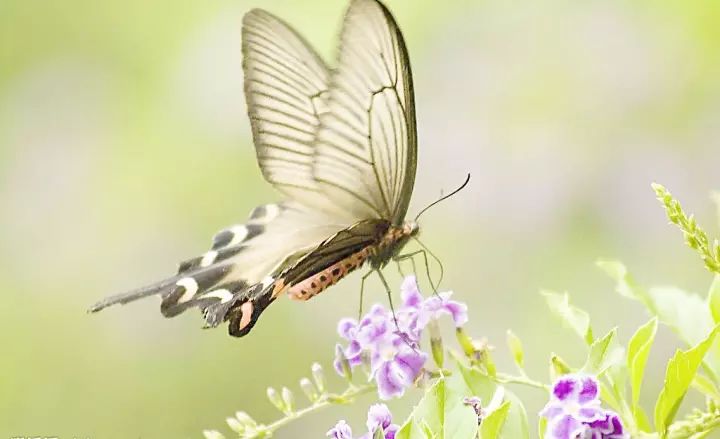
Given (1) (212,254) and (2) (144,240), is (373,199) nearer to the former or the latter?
(1) (212,254)

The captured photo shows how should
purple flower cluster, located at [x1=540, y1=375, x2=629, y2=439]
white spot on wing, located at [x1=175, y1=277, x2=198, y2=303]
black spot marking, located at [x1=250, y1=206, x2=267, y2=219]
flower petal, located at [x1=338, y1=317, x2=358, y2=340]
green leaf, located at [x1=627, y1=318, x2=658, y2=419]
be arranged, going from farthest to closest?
black spot marking, located at [x1=250, y1=206, x2=267, y2=219] → white spot on wing, located at [x1=175, y1=277, x2=198, y2=303] → flower petal, located at [x1=338, y1=317, x2=358, y2=340] → green leaf, located at [x1=627, y1=318, x2=658, y2=419] → purple flower cluster, located at [x1=540, y1=375, x2=629, y2=439]

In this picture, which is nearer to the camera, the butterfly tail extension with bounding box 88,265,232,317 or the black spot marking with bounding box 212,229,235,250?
the butterfly tail extension with bounding box 88,265,232,317

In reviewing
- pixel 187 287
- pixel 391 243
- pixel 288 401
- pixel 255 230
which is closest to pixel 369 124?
pixel 391 243

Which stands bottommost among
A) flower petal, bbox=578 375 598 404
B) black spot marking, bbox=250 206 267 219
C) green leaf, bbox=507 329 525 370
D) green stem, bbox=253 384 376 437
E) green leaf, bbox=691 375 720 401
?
green leaf, bbox=691 375 720 401

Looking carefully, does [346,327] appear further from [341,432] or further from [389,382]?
[341,432]

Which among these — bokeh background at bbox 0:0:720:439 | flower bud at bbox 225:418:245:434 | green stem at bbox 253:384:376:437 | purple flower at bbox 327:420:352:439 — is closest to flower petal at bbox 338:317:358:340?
green stem at bbox 253:384:376:437

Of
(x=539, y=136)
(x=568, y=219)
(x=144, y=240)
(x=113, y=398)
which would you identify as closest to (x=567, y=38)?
(x=539, y=136)

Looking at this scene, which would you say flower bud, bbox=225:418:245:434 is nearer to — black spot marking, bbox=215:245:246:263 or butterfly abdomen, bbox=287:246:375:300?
butterfly abdomen, bbox=287:246:375:300
